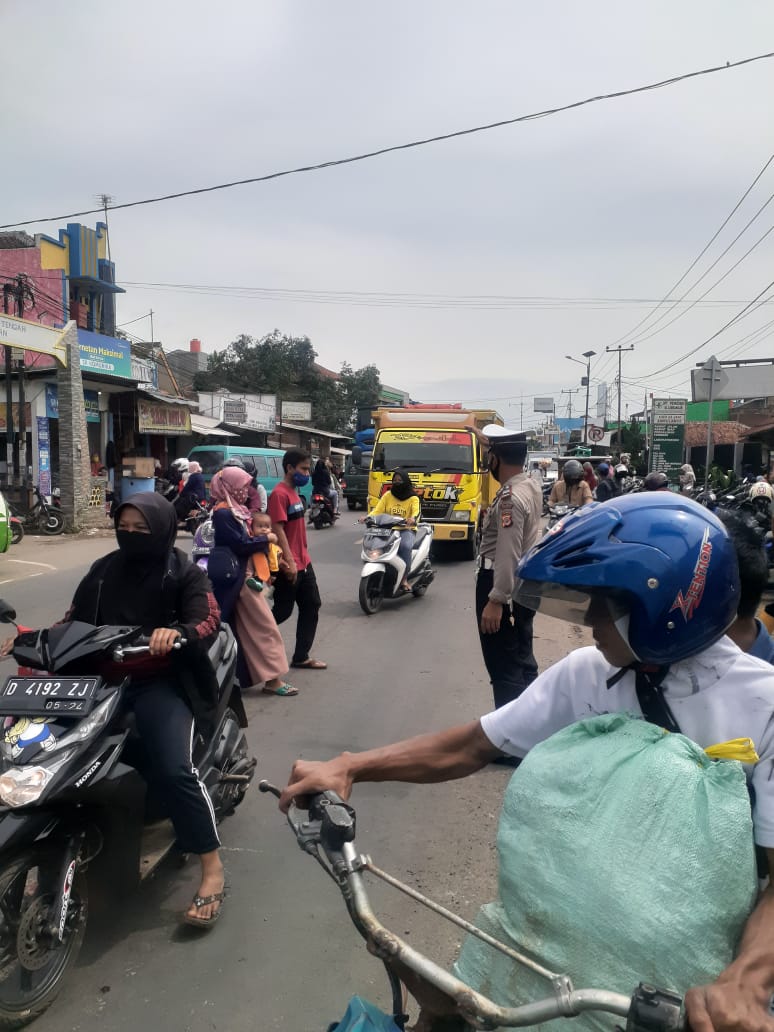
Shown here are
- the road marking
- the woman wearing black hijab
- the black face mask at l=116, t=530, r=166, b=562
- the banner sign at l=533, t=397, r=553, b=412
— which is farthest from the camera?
the banner sign at l=533, t=397, r=553, b=412

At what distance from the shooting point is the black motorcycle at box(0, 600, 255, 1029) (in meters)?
2.49

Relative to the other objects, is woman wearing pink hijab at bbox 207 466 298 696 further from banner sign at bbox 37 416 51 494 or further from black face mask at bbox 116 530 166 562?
banner sign at bbox 37 416 51 494

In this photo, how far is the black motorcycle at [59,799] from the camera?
8.16 feet

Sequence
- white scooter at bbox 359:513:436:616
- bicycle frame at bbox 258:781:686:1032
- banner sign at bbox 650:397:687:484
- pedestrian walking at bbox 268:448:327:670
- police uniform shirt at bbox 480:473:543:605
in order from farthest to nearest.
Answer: banner sign at bbox 650:397:687:484
white scooter at bbox 359:513:436:616
pedestrian walking at bbox 268:448:327:670
police uniform shirt at bbox 480:473:543:605
bicycle frame at bbox 258:781:686:1032

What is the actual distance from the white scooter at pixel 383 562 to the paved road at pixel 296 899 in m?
2.58

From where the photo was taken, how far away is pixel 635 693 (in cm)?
157

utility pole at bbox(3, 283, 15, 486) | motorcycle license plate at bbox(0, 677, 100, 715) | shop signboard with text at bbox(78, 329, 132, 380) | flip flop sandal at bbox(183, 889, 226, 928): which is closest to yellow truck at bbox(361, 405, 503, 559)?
utility pole at bbox(3, 283, 15, 486)

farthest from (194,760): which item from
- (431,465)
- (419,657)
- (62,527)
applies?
(62,527)

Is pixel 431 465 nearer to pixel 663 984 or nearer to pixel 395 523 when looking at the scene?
pixel 395 523

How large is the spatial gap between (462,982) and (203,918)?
2156 millimetres

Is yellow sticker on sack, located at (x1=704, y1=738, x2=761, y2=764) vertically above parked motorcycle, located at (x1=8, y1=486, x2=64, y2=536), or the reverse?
yellow sticker on sack, located at (x1=704, y1=738, x2=761, y2=764)

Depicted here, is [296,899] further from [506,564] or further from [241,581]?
[241,581]

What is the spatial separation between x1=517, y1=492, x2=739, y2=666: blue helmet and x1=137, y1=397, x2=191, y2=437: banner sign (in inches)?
1005

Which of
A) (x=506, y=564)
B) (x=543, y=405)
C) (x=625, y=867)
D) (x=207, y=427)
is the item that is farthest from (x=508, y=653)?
(x=543, y=405)
